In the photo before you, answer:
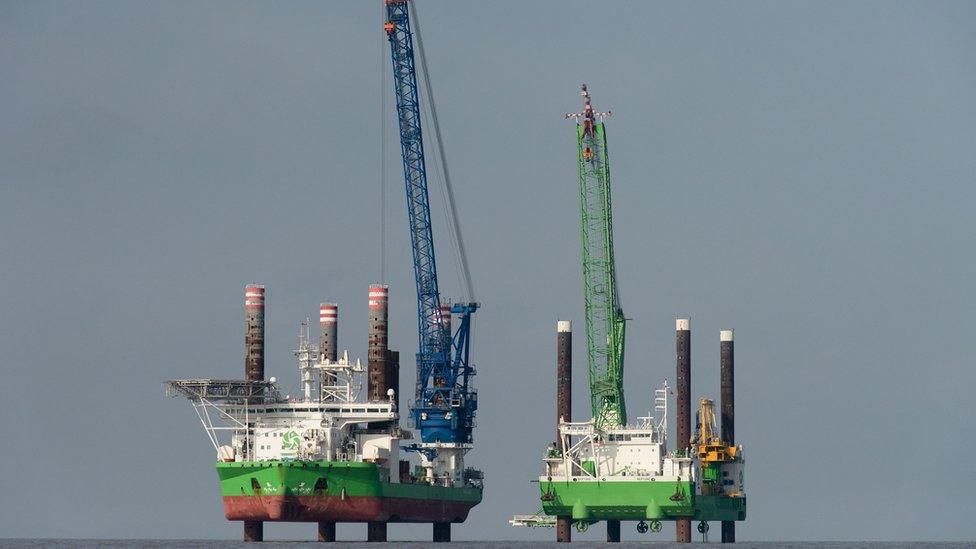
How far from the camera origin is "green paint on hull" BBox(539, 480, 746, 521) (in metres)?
137

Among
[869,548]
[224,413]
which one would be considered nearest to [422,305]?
[224,413]

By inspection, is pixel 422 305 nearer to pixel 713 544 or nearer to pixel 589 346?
pixel 589 346

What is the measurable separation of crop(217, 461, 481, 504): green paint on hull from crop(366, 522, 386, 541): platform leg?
287cm

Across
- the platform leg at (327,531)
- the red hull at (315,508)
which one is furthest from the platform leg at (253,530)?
the platform leg at (327,531)

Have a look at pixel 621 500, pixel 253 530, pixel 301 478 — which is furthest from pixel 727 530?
pixel 253 530

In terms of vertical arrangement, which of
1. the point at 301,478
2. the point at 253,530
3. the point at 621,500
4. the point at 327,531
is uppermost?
the point at 301,478

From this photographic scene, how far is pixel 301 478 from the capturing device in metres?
132

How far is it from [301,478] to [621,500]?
22.9m

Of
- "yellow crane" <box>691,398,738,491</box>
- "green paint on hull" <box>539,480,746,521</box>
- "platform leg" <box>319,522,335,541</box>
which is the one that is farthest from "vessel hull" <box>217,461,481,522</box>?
"yellow crane" <box>691,398,738,491</box>

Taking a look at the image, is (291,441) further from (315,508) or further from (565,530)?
(565,530)

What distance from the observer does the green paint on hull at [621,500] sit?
13662 cm

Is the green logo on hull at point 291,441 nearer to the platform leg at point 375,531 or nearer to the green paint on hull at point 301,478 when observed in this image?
the green paint on hull at point 301,478

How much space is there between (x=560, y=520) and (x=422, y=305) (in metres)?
20.8

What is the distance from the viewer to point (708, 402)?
148 m
